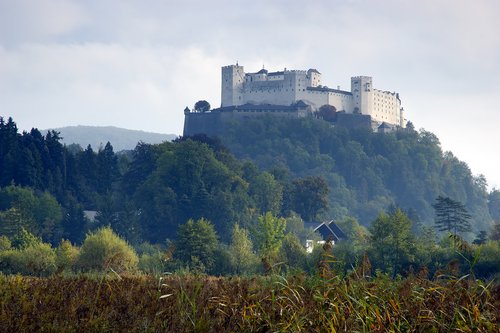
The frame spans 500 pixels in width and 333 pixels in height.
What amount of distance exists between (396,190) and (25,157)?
229 feet

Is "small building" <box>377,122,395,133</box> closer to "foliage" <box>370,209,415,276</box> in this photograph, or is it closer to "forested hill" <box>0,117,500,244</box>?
"forested hill" <box>0,117,500,244</box>

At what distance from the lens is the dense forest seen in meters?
41.8

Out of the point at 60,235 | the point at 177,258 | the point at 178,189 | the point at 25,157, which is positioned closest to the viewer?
the point at 177,258

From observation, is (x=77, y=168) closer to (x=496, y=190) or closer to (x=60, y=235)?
(x=60, y=235)

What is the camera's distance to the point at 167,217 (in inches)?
3063

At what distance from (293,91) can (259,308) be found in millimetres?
124026

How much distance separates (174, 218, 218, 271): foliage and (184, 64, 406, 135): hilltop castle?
84249 mm

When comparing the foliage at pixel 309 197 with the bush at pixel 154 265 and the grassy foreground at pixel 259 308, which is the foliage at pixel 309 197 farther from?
the grassy foreground at pixel 259 308

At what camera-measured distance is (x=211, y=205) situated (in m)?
79.3

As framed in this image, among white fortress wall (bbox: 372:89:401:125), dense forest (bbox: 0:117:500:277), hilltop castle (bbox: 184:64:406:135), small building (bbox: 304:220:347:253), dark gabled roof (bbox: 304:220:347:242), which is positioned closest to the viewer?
dense forest (bbox: 0:117:500:277)

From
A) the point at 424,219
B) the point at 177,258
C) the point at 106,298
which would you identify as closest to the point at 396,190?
A: the point at 424,219

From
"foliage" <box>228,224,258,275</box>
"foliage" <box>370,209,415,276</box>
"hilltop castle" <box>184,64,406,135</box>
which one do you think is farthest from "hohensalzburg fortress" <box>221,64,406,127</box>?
"foliage" <box>370,209,415,276</box>

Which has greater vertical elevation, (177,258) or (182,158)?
(182,158)

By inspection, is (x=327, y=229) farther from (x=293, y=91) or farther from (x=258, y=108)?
(x=293, y=91)
